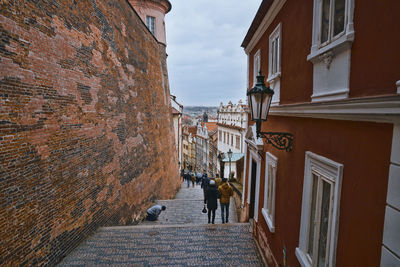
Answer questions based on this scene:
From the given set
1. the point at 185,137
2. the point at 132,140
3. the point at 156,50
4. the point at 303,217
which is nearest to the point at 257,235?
the point at 303,217

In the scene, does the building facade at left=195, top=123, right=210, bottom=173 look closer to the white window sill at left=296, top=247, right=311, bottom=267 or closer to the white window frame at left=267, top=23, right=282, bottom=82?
the white window frame at left=267, top=23, right=282, bottom=82

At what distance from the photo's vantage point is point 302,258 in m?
3.49

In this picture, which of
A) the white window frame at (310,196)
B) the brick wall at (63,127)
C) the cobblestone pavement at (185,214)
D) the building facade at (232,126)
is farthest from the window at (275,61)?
the building facade at (232,126)

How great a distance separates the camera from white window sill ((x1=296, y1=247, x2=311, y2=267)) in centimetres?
338

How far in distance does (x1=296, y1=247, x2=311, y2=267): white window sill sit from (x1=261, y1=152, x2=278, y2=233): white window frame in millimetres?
1299

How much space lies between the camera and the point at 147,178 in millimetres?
11516

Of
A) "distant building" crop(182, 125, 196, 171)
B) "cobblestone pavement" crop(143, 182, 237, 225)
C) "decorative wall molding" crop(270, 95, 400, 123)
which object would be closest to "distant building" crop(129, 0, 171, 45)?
"cobblestone pavement" crop(143, 182, 237, 225)

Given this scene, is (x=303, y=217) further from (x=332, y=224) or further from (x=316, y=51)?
(x=316, y=51)

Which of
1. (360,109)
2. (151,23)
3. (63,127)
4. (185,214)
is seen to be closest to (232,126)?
(151,23)

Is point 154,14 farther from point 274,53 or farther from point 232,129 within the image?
point 274,53

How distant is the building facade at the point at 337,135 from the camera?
1955 mm

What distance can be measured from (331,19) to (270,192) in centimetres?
381

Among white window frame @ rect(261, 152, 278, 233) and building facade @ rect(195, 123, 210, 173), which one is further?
building facade @ rect(195, 123, 210, 173)

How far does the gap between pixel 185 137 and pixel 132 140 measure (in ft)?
173
